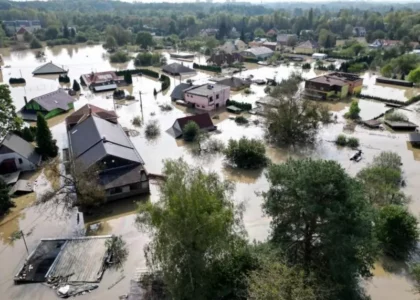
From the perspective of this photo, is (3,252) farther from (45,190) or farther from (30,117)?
(30,117)

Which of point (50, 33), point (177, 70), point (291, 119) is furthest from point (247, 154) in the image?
point (50, 33)

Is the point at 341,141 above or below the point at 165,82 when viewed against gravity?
above

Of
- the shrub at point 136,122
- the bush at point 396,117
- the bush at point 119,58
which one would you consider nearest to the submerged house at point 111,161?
the shrub at point 136,122

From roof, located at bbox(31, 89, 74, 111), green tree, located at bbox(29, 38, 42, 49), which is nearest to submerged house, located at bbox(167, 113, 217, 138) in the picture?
roof, located at bbox(31, 89, 74, 111)

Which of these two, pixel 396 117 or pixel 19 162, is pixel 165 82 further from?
pixel 396 117

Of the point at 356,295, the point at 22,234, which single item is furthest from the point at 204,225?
the point at 22,234

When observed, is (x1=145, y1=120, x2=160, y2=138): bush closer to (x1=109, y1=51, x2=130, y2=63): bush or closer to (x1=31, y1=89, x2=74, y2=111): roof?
(x1=31, y1=89, x2=74, y2=111): roof
